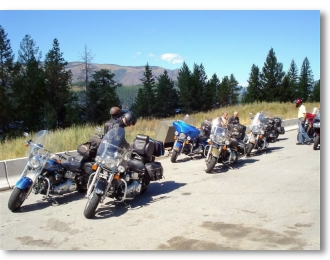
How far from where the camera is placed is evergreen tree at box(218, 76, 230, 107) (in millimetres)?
101562

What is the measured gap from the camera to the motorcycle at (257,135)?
466 inches

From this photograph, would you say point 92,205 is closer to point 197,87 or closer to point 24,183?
point 24,183

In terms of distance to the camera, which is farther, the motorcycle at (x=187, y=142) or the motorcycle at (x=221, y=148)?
the motorcycle at (x=187, y=142)

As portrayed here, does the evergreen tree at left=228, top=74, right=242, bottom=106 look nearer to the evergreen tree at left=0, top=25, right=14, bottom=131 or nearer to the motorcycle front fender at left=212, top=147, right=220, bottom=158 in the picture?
the evergreen tree at left=0, top=25, right=14, bottom=131

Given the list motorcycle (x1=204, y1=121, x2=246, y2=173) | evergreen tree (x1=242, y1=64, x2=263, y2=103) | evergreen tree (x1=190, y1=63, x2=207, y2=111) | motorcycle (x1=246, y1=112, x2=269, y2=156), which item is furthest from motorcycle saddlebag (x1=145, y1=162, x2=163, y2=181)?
evergreen tree (x1=242, y1=64, x2=263, y2=103)

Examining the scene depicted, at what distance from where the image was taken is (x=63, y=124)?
5647 cm

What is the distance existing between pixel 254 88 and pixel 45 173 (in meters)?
88.7

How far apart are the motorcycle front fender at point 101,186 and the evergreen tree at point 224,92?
317ft

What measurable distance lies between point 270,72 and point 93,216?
80569 millimetres

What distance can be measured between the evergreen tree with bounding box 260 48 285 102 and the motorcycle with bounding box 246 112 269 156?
69088 mm

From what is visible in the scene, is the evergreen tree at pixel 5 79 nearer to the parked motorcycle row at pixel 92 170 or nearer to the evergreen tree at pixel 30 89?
the evergreen tree at pixel 30 89

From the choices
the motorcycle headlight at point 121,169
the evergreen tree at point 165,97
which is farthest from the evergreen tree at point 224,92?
the motorcycle headlight at point 121,169

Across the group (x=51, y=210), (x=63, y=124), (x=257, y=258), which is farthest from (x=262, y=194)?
(x=63, y=124)

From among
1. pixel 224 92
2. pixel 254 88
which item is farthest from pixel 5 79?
pixel 224 92
